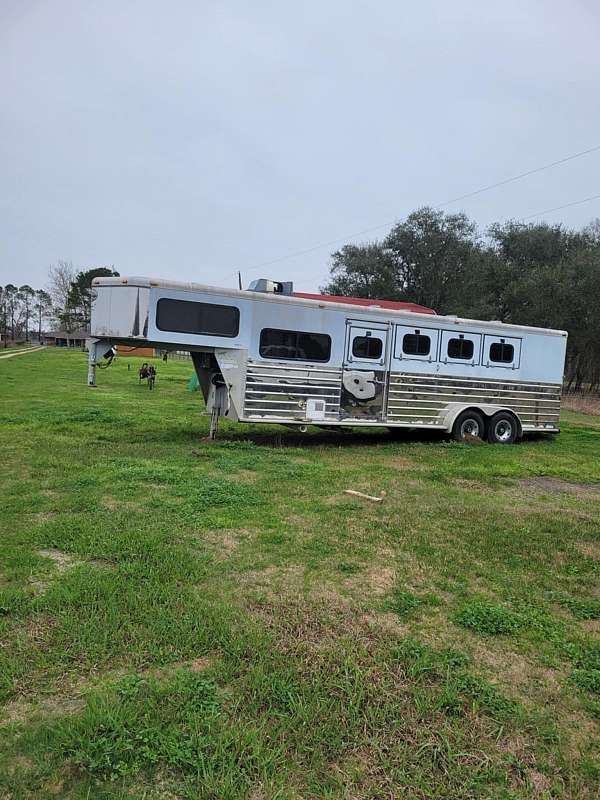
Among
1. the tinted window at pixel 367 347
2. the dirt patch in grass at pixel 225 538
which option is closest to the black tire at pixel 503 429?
the tinted window at pixel 367 347

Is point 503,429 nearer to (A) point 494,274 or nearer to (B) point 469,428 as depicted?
(B) point 469,428

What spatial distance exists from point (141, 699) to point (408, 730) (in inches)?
48.2

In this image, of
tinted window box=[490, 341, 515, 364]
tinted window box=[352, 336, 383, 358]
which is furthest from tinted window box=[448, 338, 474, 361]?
tinted window box=[352, 336, 383, 358]

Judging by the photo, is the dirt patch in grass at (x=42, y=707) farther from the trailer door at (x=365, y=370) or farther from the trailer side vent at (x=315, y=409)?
the trailer door at (x=365, y=370)

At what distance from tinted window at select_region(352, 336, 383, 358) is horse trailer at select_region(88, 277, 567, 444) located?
0.02 metres

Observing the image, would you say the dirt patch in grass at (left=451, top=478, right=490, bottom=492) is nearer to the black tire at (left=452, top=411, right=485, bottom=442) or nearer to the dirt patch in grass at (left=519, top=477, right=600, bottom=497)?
the dirt patch in grass at (left=519, top=477, right=600, bottom=497)

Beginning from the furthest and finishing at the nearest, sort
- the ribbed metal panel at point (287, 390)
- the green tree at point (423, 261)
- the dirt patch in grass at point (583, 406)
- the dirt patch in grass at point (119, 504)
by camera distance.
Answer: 1. the green tree at point (423, 261)
2. the dirt patch in grass at point (583, 406)
3. the ribbed metal panel at point (287, 390)
4. the dirt patch in grass at point (119, 504)

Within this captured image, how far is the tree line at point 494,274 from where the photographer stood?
2852 centimetres

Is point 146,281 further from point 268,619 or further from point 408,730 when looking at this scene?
point 408,730

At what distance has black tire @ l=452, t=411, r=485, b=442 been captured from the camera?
11320 millimetres

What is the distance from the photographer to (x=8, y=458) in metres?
7.84

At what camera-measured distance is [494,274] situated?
3344cm

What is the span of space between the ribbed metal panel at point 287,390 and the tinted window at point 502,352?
11.5 ft

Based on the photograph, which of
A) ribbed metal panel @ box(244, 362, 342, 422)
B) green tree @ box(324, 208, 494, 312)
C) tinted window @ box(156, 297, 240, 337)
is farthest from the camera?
green tree @ box(324, 208, 494, 312)
